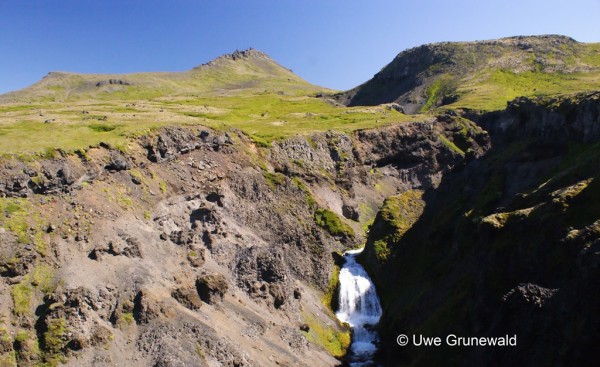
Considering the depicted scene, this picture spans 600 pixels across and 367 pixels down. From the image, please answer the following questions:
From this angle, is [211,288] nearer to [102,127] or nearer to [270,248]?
[270,248]

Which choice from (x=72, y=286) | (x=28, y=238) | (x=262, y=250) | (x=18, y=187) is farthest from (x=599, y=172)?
(x=18, y=187)

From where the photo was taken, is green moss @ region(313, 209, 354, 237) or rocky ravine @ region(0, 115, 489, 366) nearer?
rocky ravine @ region(0, 115, 489, 366)

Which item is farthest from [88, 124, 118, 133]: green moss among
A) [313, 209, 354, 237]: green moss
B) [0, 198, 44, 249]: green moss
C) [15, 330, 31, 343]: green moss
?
[15, 330, 31, 343]: green moss

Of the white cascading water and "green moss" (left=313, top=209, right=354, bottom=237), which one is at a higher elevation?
"green moss" (left=313, top=209, right=354, bottom=237)

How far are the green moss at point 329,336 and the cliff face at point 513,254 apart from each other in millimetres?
5784

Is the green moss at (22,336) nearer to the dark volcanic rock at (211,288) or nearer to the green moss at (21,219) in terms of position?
the green moss at (21,219)

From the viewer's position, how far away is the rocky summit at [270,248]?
38.8m

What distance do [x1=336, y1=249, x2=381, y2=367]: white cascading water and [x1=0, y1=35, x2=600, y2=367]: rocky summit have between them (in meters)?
0.79

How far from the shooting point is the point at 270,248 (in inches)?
2594

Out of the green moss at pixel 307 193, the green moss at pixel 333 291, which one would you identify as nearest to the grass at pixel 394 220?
the green moss at pixel 333 291

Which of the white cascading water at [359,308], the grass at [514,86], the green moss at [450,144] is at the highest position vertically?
the grass at [514,86]

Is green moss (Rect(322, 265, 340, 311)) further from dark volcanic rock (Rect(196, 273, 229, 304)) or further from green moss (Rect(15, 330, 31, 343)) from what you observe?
green moss (Rect(15, 330, 31, 343))

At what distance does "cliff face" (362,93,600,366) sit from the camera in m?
34.0

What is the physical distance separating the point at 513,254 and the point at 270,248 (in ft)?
112
